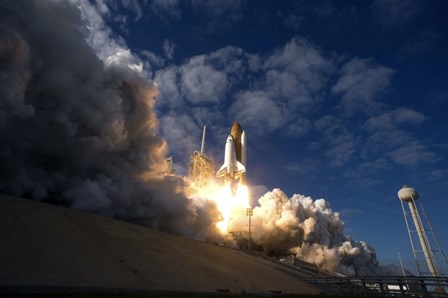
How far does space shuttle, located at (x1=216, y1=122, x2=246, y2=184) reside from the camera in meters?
65.2

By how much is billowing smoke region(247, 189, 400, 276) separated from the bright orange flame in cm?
631

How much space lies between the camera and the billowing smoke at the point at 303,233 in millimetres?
69125

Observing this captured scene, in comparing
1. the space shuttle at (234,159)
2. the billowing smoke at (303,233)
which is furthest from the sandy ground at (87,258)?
the billowing smoke at (303,233)

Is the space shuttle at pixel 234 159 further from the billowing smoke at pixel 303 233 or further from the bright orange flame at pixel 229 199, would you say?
the billowing smoke at pixel 303 233

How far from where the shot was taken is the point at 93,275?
12.1 metres

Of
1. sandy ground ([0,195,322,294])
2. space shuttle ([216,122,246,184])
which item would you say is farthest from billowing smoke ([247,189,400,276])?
sandy ground ([0,195,322,294])

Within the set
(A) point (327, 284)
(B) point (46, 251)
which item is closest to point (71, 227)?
(B) point (46, 251)

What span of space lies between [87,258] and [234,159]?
5283 centimetres

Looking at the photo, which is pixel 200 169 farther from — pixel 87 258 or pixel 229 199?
pixel 87 258

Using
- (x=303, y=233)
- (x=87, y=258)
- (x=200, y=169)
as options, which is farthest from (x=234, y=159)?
(x=87, y=258)

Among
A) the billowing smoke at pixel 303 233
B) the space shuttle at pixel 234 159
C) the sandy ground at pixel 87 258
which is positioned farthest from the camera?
the billowing smoke at pixel 303 233

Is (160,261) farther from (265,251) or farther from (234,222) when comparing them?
(265,251)

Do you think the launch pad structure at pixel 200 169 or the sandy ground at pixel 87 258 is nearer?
the sandy ground at pixel 87 258

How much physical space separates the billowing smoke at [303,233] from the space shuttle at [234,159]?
1220cm
